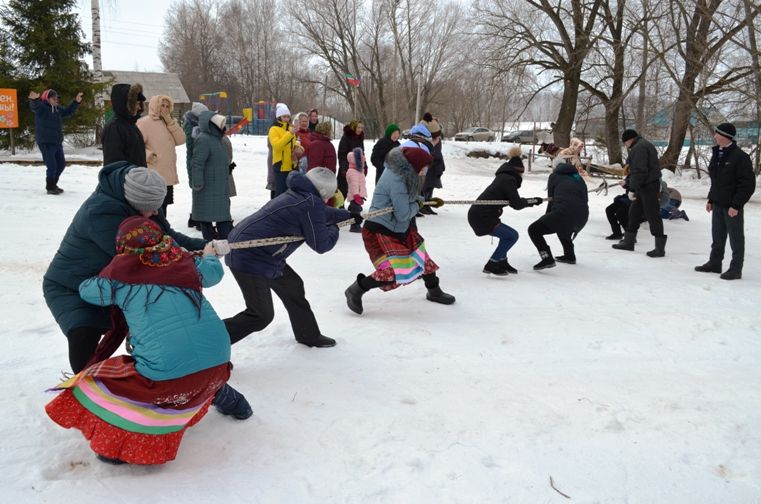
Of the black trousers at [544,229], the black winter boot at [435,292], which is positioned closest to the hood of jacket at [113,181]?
the black winter boot at [435,292]

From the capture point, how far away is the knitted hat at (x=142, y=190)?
2.85 meters

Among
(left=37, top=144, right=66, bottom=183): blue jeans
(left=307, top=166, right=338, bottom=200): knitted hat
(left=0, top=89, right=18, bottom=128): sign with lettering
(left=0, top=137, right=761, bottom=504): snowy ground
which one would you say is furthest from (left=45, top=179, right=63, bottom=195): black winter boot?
(left=307, top=166, right=338, bottom=200): knitted hat

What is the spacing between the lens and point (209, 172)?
6707 mm

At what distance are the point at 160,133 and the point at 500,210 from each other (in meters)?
4.03

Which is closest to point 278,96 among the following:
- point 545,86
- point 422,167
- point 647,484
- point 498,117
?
point 498,117

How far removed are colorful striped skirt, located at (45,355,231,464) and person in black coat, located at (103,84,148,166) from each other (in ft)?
11.9

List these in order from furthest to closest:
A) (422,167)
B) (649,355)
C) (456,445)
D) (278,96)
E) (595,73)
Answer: (278,96) → (595,73) → (422,167) → (649,355) → (456,445)

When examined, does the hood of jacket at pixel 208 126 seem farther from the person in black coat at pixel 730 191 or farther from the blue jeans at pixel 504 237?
the person in black coat at pixel 730 191

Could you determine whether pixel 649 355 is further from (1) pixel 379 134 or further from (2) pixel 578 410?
(1) pixel 379 134

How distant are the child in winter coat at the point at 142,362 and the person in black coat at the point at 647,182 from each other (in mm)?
6775

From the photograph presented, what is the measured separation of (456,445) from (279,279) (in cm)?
169

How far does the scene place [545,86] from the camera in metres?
21.9

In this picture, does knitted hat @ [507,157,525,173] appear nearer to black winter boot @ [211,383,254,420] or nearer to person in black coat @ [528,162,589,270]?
person in black coat @ [528,162,589,270]

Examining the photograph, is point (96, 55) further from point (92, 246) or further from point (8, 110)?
point (92, 246)
